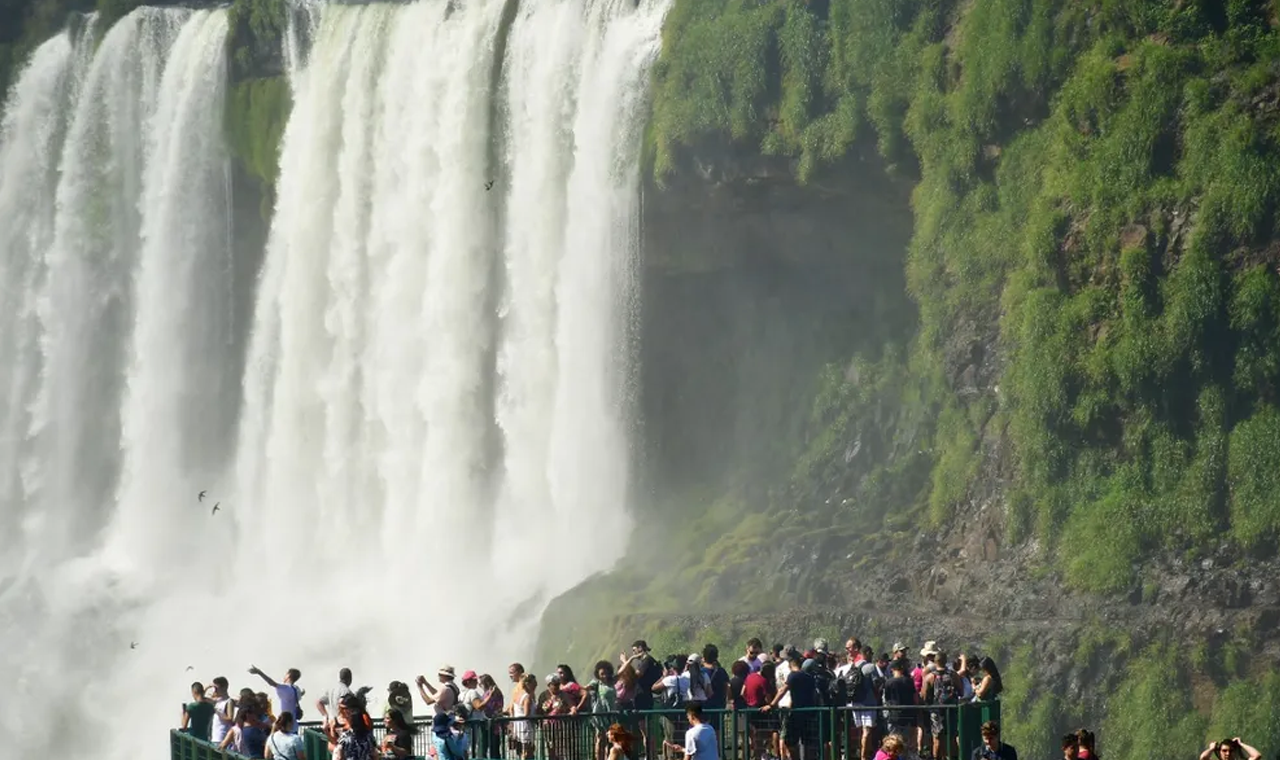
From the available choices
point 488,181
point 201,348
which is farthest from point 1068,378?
point 201,348

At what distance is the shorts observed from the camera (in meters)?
32.4

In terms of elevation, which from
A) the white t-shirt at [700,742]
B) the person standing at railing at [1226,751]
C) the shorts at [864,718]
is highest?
the shorts at [864,718]

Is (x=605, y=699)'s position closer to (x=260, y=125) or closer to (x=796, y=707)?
(x=796, y=707)

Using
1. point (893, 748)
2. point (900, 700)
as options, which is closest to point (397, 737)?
point (893, 748)

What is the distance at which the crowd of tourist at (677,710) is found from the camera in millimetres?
31734

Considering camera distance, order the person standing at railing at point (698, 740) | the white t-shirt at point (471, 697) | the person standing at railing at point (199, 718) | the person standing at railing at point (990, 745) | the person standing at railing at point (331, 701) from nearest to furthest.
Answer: the person standing at railing at point (990, 745) → the person standing at railing at point (698, 740) → the person standing at railing at point (331, 701) → the white t-shirt at point (471, 697) → the person standing at railing at point (199, 718)

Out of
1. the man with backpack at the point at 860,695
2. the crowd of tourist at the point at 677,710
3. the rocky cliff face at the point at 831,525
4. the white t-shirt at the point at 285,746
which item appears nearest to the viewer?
the white t-shirt at the point at 285,746

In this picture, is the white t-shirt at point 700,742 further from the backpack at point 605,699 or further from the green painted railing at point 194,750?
the green painted railing at point 194,750

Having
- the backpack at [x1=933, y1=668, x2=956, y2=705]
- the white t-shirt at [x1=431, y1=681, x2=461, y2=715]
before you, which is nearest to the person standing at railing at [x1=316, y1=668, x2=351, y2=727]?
the white t-shirt at [x1=431, y1=681, x2=461, y2=715]

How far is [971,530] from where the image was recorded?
2085 inches

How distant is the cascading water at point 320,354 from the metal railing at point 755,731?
83.5 ft

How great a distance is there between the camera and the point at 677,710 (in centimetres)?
3181

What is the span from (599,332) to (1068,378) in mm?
14593

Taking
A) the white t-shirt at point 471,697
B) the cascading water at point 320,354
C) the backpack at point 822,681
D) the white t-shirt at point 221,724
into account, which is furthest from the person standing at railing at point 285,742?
the cascading water at point 320,354
